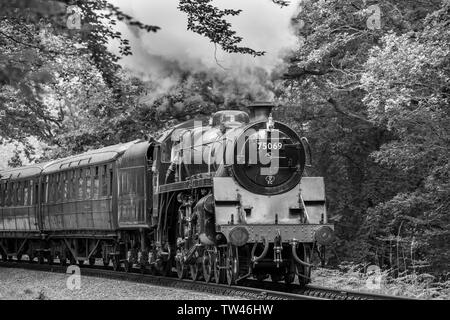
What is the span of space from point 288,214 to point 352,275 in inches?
90.2

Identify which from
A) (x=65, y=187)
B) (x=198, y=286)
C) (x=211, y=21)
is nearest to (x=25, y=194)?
(x=65, y=187)

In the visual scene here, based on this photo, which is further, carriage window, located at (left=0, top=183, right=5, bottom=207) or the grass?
carriage window, located at (left=0, top=183, right=5, bottom=207)

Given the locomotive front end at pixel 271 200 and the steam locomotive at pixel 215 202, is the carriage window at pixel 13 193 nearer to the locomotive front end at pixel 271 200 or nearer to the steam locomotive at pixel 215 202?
the steam locomotive at pixel 215 202

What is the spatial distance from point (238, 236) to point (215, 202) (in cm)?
84

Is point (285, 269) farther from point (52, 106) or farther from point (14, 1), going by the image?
point (52, 106)

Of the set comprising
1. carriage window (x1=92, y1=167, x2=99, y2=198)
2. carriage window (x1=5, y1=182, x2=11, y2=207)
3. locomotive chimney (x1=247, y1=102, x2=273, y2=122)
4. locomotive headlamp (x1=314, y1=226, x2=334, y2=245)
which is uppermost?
locomotive chimney (x1=247, y1=102, x2=273, y2=122)

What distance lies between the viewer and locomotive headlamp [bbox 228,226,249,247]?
46.2ft

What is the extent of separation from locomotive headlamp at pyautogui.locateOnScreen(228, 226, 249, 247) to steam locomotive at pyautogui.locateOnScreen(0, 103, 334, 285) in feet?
0.06

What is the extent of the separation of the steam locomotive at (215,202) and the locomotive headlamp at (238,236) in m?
0.02

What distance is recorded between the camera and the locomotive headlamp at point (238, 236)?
1409 cm

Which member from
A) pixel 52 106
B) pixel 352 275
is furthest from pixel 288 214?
pixel 52 106

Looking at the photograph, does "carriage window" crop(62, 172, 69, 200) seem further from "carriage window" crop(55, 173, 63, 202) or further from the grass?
the grass

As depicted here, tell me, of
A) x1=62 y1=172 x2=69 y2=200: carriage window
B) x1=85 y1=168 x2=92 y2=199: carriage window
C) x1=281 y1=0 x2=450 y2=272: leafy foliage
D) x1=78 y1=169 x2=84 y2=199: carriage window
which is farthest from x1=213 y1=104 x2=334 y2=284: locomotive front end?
x1=62 y1=172 x2=69 y2=200: carriage window

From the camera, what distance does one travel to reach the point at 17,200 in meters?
28.6
